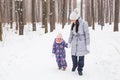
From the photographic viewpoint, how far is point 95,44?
44.1 feet

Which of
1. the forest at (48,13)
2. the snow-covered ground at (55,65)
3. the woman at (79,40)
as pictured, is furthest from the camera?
the forest at (48,13)

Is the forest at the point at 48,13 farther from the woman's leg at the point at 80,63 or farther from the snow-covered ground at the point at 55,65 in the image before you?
the woman's leg at the point at 80,63

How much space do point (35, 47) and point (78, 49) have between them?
5.67 metres

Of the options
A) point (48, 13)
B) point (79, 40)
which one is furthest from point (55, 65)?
point (48, 13)

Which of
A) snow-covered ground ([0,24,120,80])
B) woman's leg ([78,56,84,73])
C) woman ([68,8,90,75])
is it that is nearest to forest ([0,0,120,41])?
snow-covered ground ([0,24,120,80])

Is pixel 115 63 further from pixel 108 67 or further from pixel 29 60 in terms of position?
pixel 29 60

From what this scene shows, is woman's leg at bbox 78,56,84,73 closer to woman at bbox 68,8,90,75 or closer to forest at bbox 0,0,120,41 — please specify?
woman at bbox 68,8,90,75

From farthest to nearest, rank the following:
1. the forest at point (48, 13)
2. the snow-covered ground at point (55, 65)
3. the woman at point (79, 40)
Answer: the forest at point (48, 13)
the snow-covered ground at point (55, 65)
the woman at point (79, 40)

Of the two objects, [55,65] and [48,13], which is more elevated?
[48,13]

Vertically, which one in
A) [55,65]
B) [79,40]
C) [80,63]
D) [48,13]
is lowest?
[55,65]

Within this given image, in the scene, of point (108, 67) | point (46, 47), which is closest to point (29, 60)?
point (46, 47)

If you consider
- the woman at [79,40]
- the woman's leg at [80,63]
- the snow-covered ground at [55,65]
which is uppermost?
the woman at [79,40]

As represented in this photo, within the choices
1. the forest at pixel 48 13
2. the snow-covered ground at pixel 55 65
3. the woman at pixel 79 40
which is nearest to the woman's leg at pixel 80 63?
the woman at pixel 79 40

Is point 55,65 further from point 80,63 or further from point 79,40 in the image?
point 79,40
